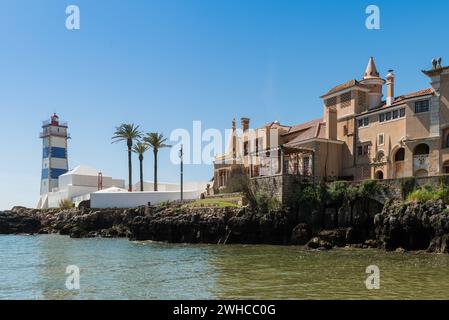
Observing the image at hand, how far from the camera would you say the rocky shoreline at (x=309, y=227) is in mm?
35062

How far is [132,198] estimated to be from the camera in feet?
228

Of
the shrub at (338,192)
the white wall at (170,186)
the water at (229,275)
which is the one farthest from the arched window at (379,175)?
the white wall at (170,186)

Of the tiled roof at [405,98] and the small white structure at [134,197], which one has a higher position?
the tiled roof at [405,98]

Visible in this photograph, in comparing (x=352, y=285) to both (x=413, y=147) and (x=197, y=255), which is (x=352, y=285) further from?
(x=413, y=147)

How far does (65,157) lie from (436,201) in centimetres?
8504

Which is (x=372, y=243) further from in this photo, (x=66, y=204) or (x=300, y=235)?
(x=66, y=204)

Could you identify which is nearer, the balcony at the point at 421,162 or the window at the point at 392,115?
the balcony at the point at 421,162

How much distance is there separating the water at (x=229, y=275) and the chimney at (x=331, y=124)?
66.9ft

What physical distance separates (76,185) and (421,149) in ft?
205

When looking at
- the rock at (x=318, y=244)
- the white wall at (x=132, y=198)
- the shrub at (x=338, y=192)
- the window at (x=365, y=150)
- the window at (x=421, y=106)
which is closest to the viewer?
the rock at (x=318, y=244)

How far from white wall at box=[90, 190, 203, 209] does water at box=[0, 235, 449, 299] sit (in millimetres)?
31556

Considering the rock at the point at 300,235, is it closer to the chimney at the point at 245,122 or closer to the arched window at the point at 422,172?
the arched window at the point at 422,172

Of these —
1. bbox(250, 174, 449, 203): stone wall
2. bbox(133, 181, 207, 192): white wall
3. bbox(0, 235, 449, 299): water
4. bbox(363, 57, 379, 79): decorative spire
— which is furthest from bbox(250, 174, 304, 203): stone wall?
bbox(133, 181, 207, 192): white wall

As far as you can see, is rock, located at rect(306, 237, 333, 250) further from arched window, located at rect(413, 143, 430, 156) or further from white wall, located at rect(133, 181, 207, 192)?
white wall, located at rect(133, 181, 207, 192)
